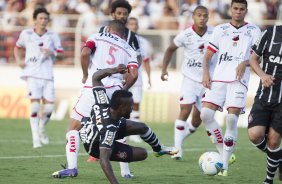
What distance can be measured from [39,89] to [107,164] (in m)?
7.57

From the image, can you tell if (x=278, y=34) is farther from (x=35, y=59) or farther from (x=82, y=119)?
(x=35, y=59)

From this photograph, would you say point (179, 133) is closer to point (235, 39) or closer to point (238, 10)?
point (235, 39)

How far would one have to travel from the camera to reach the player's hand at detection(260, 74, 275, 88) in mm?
9922

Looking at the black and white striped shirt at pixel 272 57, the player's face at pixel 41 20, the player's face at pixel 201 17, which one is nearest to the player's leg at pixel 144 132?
the black and white striped shirt at pixel 272 57

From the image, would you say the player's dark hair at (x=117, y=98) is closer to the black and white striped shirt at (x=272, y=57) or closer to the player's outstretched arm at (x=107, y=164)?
the player's outstretched arm at (x=107, y=164)

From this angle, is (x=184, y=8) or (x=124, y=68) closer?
(x=124, y=68)

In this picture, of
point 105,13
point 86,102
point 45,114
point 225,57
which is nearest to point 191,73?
point 225,57

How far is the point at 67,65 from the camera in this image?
85.9 feet

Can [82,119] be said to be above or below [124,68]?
below

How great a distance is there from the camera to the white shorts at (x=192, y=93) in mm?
14680

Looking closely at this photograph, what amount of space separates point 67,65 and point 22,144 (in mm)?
9530

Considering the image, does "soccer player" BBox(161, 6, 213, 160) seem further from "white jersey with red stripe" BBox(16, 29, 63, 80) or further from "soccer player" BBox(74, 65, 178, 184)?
"soccer player" BBox(74, 65, 178, 184)

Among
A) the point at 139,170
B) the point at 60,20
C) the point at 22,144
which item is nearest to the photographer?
the point at 139,170

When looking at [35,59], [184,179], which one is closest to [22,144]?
[35,59]
